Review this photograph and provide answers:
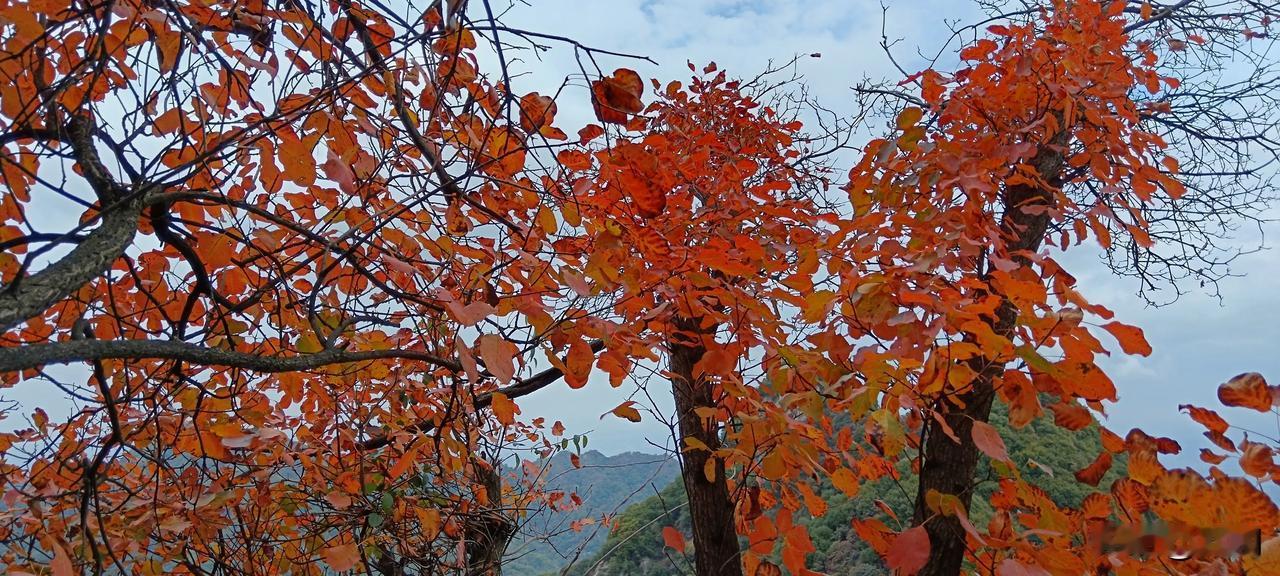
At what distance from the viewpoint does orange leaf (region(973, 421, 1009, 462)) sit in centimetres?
156

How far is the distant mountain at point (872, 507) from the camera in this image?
580 centimetres

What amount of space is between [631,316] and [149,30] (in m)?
2.07

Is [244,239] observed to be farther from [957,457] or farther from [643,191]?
[957,457]

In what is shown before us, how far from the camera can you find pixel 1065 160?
335 cm

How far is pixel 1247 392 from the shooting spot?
153cm

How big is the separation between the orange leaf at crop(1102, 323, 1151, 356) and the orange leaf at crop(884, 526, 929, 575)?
0.70m

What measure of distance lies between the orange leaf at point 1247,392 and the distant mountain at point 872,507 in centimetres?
405

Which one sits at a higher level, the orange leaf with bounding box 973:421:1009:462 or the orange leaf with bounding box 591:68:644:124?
the orange leaf with bounding box 591:68:644:124

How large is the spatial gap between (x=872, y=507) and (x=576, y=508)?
9.79 ft

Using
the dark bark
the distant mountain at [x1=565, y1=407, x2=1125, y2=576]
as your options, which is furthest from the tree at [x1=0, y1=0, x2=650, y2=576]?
the distant mountain at [x1=565, y1=407, x2=1125, y2=576]

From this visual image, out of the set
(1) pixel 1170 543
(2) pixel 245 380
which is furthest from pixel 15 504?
(1) pixel 1170 543

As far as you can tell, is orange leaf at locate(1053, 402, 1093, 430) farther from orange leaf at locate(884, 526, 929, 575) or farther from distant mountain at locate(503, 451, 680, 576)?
distant mountain at locate(503, 451, 680, 576)

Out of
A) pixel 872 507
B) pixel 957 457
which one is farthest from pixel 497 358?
pixel 872 507

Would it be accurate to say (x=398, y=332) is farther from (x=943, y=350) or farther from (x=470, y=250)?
(x=943, y=350)
